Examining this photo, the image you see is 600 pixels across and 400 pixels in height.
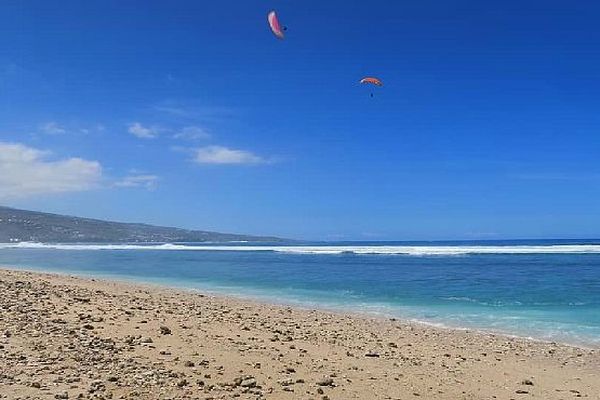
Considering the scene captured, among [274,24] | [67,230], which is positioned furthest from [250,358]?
[67,230]

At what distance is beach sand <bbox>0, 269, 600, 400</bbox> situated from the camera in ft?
21.5

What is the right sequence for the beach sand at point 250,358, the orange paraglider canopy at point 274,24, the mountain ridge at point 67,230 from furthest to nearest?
the mountain ridge at point 67,230
the orange paraglider canopy at point 274,24
the beach sand at point 250,358

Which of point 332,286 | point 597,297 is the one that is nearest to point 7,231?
point 332,286

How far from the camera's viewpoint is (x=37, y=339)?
8133mm

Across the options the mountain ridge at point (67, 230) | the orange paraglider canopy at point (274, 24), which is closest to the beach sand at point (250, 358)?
the orange paraglider canopy at point (274, 24)

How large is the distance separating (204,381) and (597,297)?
671 inches

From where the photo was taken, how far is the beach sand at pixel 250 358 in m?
6.55

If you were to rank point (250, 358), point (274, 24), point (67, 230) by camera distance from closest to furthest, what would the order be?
point (250, 358)
point (274, 24)
point (67, 230)

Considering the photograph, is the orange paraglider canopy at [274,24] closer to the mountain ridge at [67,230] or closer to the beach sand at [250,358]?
the beach sand at [250,358]

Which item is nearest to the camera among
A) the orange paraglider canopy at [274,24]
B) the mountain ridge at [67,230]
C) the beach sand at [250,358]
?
the beach sand at [250,358]

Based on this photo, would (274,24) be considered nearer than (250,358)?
No

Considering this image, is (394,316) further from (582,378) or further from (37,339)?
(37,339)

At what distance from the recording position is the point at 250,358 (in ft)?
27.2

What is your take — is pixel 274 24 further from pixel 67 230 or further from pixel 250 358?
pixel 67 230
